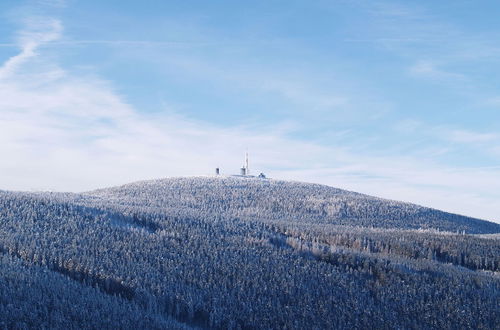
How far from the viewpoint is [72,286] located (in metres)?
11.7

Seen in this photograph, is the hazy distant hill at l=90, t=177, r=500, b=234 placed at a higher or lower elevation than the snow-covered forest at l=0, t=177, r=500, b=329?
higher

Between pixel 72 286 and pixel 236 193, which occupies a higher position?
pixel 236 193

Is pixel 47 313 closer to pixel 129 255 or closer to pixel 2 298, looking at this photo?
pixel 2 298

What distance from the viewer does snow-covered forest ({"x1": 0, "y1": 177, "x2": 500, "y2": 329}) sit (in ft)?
36.6

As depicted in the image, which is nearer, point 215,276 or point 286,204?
point 215,276

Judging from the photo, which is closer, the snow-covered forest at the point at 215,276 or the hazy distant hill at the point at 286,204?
the snow-covered forest at the point at 215,276

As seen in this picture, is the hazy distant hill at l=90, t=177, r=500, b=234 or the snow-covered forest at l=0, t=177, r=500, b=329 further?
the hazy distant hill at l=90, t=177, r=500, b=234

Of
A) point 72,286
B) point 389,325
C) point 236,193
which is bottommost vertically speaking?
point 389,325

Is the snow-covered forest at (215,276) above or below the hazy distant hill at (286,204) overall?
below

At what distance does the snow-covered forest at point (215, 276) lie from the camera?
36.6ft

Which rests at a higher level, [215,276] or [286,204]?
[286,204]

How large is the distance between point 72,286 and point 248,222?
52.4ft

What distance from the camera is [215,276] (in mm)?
14445

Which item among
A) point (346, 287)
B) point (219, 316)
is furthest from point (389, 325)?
point (219, 316)
